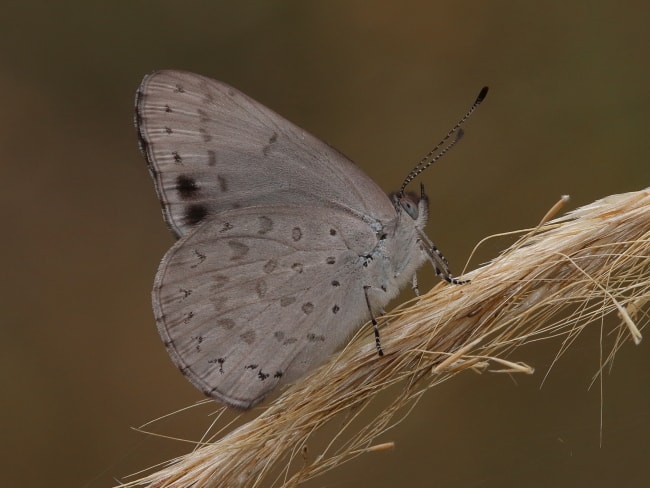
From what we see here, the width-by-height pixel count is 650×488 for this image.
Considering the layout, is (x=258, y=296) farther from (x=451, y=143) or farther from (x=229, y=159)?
(x=451, y=143)

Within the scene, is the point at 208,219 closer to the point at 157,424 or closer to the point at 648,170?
the point at 157,424

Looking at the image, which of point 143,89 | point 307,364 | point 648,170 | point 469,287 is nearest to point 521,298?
point 469,287

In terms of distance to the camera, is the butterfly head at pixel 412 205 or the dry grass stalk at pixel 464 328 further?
the butterfly head at pixel 412 205

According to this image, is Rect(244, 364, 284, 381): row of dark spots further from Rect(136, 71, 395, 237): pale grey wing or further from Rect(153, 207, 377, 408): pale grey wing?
Rect(136, 71, 395, 237): pale grey wing

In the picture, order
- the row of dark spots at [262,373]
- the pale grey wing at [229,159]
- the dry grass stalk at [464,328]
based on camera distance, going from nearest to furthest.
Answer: the dry grass stalk at [464,328] → the row of dark spots at [262,373] → the pale grey wing at [229,159]

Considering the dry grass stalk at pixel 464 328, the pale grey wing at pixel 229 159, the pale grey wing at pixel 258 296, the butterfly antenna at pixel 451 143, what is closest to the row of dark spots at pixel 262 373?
the pale grey wing at pixel 258 296

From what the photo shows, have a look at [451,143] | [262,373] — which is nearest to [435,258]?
[451,143]

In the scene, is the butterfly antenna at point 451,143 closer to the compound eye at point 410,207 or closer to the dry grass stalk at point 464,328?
the compound eye at point 410,207
